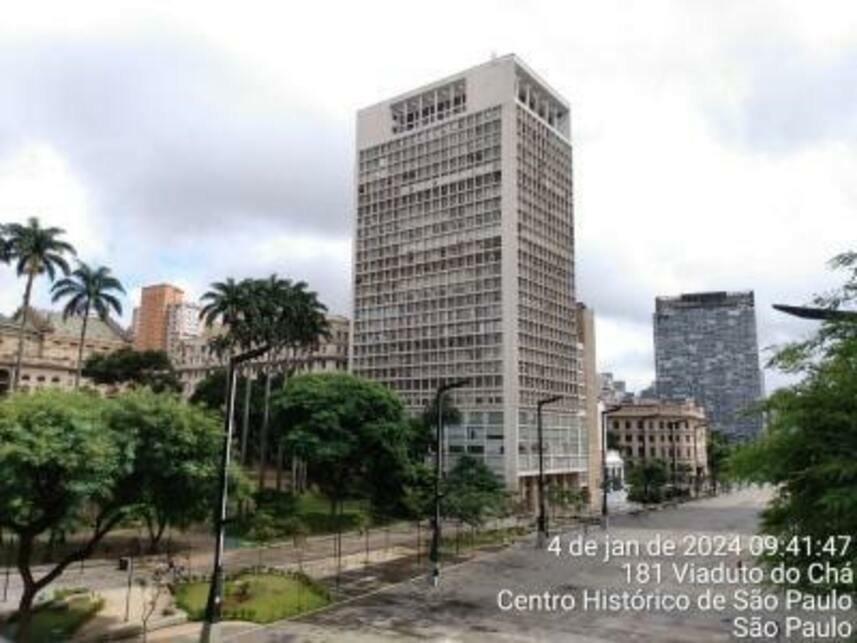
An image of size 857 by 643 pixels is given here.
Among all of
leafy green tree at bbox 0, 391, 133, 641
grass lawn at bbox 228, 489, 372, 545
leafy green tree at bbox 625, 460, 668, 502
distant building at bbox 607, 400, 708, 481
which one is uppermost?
distant building at bbox 607, 400, 708, 481

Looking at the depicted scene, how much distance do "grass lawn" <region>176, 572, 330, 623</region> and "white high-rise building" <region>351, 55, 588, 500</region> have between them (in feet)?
204

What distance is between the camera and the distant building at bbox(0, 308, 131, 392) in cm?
11775

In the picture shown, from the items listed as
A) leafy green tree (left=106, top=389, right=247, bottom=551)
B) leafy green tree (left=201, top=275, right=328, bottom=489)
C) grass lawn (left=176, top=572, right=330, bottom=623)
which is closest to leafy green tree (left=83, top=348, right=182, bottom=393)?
leafy green tree (left=201, top=275, right=328, bottom=489)

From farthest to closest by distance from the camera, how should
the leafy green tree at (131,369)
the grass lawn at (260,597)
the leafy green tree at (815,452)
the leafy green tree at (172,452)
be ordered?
the leafy green tree at (131,369), the grass lawn at (260,597), the leafy green tree at (172,452), the leafy green tree at (815,452)

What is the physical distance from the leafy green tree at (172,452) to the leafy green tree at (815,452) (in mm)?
18197

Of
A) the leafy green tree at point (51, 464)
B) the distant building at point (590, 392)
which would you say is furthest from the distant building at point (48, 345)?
the leafy green tree at point (51, 464)

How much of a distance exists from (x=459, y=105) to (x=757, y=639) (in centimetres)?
9311

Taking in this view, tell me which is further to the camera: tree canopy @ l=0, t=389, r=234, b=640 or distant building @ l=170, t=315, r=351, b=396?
distant building @ l=170, t=315, r=351, b=396

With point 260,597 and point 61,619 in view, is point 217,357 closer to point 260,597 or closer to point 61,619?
point 260,597

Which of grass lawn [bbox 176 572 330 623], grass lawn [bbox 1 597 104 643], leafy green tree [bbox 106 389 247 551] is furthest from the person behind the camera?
grass lawn [bbox 176 572 330 623]

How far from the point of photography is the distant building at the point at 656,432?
571ft

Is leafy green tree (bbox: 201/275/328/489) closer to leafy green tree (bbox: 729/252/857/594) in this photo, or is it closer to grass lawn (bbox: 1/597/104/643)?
grass lawn (bbox: 1/597/104/643)

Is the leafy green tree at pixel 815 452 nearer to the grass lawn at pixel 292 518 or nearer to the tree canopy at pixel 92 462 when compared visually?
the tree canopy at pixel 92 462

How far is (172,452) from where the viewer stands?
27016mm
